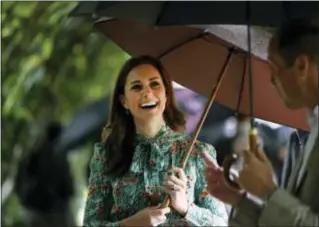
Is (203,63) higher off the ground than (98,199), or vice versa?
(203,63)

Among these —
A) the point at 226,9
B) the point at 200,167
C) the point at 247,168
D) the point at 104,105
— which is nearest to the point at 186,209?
the point at 200,167

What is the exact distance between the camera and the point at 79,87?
3.64m

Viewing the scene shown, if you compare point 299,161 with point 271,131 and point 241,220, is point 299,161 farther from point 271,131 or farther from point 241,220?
point 271,131

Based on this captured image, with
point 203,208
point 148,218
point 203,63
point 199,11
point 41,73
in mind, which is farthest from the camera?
point 41,73

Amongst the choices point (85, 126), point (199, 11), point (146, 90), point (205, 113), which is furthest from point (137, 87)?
point (85, 126)

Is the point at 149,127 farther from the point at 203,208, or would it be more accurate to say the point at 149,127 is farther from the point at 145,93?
A: the point at 203,208

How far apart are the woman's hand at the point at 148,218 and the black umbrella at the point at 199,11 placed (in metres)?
0.44

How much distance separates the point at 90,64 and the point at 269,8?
2036 mm

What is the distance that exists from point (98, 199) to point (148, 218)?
178mm

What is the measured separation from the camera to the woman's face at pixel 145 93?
2.03 m

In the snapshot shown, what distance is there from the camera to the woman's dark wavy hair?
6.66 ft

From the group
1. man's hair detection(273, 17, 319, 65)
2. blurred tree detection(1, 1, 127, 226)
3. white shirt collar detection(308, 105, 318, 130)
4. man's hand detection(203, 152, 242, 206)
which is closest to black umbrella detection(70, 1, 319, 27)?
man's hair detection(273, 17, 319, 65)

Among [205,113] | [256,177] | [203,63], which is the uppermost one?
[203,63]

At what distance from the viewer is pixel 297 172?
1.68 m
